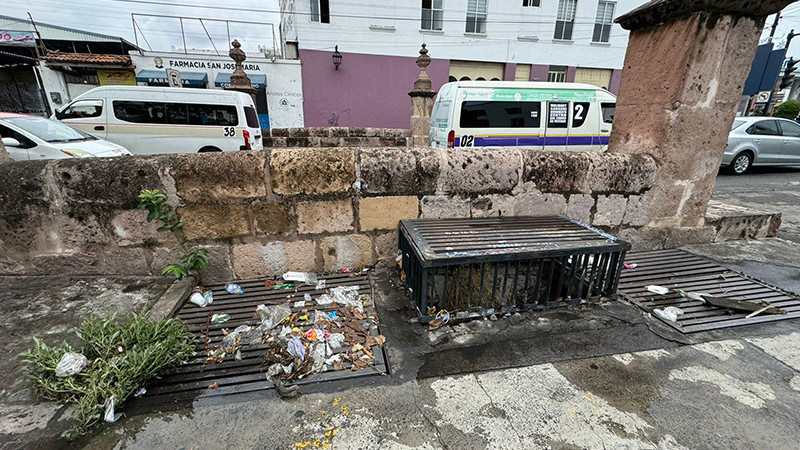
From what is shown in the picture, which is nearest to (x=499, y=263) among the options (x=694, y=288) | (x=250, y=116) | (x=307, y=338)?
(x=307, y=338)

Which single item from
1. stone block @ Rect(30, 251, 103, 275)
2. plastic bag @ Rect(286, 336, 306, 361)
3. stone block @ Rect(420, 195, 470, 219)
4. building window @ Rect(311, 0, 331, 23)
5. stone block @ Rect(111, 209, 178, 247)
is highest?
building window @ Rect(311, 0, 331, 23)

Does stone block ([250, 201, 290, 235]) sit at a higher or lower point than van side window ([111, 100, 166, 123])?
lower

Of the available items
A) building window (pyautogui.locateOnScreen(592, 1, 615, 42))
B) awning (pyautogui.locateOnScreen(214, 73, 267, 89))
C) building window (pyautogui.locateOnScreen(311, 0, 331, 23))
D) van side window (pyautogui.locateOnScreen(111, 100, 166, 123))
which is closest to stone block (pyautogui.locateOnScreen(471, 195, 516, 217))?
van side window (pyautogui.locateOnScreen(111, 100, 166, 123))

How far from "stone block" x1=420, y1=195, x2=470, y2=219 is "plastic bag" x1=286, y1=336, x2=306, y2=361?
4.95ft

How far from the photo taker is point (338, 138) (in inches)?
438

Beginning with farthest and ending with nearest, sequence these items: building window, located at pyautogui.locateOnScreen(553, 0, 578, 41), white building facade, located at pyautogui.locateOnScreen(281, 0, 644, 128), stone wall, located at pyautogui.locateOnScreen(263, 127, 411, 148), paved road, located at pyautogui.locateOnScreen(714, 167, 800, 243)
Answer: building window, located at pyautogui.locateOnScreen(553, 0, 578, 41), white building facade, located at pyautogui.locateOnScreen(281, 0, 644, 128), stone wall, located at pyautogui.locateOnScreen(263, 127, 411, 148), paved road, located at pyautogui.locateOnScreen(714, 167, 800, 243)

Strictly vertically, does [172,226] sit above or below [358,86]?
below

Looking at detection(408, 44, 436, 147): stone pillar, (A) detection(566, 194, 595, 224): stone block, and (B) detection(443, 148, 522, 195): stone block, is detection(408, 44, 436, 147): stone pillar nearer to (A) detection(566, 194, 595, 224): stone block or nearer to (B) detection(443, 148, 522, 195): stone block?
(A) detection(566, 194, 595, 224): stone block

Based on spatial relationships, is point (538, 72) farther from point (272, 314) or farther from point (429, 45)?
point (272, 314)

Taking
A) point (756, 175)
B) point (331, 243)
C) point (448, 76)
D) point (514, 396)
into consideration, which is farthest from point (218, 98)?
point (756, 175)

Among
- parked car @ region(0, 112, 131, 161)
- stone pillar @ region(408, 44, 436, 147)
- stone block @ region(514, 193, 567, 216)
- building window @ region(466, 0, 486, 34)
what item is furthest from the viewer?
building window @ region(466, 0, 486, 34)

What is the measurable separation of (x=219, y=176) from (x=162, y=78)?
17.4 metres

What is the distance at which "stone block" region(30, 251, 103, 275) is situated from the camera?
268 centimetres

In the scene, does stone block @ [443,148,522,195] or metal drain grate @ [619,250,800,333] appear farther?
stone block @ [443,148,522,195]
